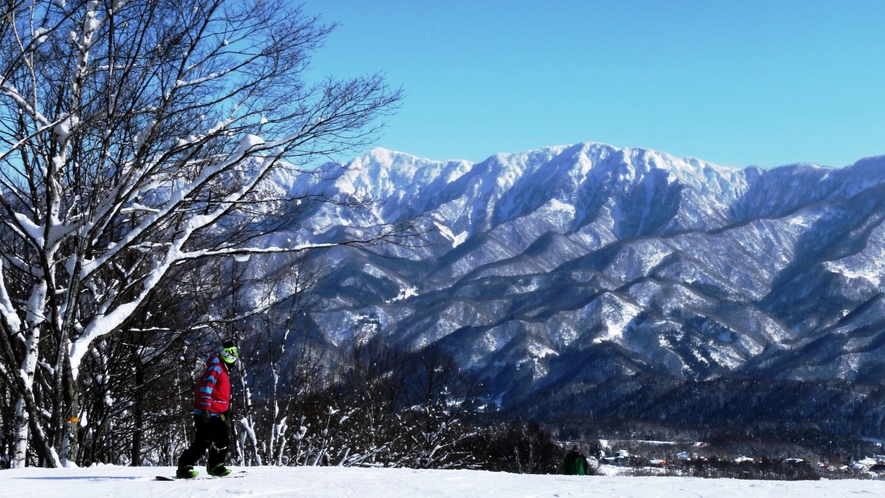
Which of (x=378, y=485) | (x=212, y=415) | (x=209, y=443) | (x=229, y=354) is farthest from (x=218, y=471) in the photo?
(x=378, y=485)

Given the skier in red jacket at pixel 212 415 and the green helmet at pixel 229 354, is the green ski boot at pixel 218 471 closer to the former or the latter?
the skier in red jacket at pixel 212 415

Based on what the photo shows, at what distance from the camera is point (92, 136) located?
35.1ft

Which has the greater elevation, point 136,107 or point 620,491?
point 136,107

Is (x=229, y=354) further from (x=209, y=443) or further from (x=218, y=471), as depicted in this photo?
(x=218, y=471)

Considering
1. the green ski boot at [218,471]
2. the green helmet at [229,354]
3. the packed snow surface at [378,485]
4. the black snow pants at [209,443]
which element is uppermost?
the green helmet at [229,354]

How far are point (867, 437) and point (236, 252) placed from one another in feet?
668

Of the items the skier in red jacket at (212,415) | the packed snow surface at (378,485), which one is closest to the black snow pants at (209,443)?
the skier in red jacket at (212,415)

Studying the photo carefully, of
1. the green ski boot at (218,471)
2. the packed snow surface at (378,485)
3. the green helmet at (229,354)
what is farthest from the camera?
the green ski boot at (218,471)

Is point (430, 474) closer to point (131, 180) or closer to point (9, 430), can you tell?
point (131, 180)

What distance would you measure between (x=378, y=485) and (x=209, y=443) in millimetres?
1811

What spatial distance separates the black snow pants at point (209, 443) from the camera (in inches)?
372

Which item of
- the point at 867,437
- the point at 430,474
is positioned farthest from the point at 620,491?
the point at 867,437

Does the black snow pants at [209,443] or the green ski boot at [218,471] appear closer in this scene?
the black snow pants at [209,443]

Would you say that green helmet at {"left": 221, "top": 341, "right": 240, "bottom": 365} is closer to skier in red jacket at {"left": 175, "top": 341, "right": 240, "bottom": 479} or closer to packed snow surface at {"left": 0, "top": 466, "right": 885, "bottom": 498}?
skier in red jacket at {"left": 175, "top": 341, "right": 240, "bottom": 479}
